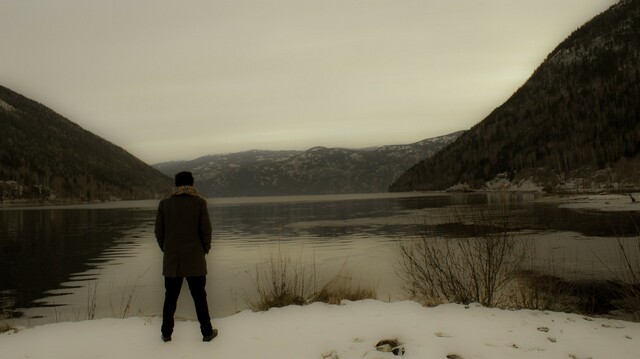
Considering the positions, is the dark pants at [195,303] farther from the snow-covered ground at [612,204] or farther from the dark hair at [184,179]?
the snow-covered ground at [612,204]

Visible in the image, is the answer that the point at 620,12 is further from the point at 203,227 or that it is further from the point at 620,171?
the point at 203,227

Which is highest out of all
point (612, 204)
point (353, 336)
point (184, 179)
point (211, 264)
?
point (184, 179)

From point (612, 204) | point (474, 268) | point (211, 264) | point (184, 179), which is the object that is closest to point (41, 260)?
point (211, 264)

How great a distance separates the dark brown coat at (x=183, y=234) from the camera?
320 inches

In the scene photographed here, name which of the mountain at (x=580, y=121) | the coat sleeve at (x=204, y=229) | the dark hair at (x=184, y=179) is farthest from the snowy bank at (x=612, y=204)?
Answer: the dark hair at (x=184, y=179)

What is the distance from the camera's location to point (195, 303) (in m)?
8.13

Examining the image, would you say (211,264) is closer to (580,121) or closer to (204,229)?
(204,229)

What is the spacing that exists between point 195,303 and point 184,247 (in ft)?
3.36

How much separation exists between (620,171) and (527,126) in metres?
73.0

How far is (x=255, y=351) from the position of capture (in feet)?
24.0

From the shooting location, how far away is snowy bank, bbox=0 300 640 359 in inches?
277

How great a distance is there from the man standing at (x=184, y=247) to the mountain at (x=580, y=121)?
383 feet

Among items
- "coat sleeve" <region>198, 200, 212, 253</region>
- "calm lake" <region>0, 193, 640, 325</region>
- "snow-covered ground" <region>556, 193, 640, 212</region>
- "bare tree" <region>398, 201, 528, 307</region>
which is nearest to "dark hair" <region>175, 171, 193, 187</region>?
"coat sleeve" <region>198, 200, 212, 253</region>

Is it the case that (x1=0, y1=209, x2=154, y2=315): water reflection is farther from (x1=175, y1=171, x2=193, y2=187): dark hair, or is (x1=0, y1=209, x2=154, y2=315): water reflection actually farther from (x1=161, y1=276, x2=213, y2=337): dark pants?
(x1=175, y1=171, x2=193, y2=187): dark hair
